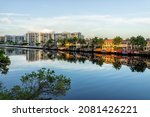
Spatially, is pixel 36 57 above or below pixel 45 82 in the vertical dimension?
below

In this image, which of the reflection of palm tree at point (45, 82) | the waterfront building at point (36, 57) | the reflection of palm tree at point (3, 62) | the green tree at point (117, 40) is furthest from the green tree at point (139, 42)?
the reflection of palm tree at point (45, 82)

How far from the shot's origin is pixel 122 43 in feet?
393

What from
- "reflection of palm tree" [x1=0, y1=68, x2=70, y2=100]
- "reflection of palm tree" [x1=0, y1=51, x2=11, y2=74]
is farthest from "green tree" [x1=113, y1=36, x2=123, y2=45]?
"reflection of palm tree" [x1=0, y1=68, x2=70, y2=100]

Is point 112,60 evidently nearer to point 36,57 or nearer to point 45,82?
point 36,57

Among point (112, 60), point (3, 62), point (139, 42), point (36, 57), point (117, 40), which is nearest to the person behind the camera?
point (3, 62)

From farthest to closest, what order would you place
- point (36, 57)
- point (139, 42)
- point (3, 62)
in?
point (139, 42)
point (36, 57)
point (3, 62)

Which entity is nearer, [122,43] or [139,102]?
[139,102]

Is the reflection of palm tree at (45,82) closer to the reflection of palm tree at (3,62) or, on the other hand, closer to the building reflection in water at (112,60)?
the reflection of palm tree at (3,62)

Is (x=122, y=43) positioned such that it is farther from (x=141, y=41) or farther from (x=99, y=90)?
(x=99, y=90)

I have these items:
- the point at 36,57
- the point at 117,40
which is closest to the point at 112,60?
the point at 36,57

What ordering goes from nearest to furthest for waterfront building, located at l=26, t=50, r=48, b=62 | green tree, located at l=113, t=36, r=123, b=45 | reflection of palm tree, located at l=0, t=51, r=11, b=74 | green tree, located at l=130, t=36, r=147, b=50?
reflection of palm tree, located at l=0, t=51, r=11, b=74 → waterfront building, located at l=26, t=50, r=48, b=62 → green tree, located at l=130, t=36, r=147, b=50 → green tree, located at l=113, t=36, r=123, b=45

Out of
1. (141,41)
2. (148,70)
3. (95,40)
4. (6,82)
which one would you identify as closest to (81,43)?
(95,40)

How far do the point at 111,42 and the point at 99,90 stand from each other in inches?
3747

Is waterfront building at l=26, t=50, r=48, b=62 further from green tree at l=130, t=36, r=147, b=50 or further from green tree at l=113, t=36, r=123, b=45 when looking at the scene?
green tree at l=130, t=36, r=147, b=50
